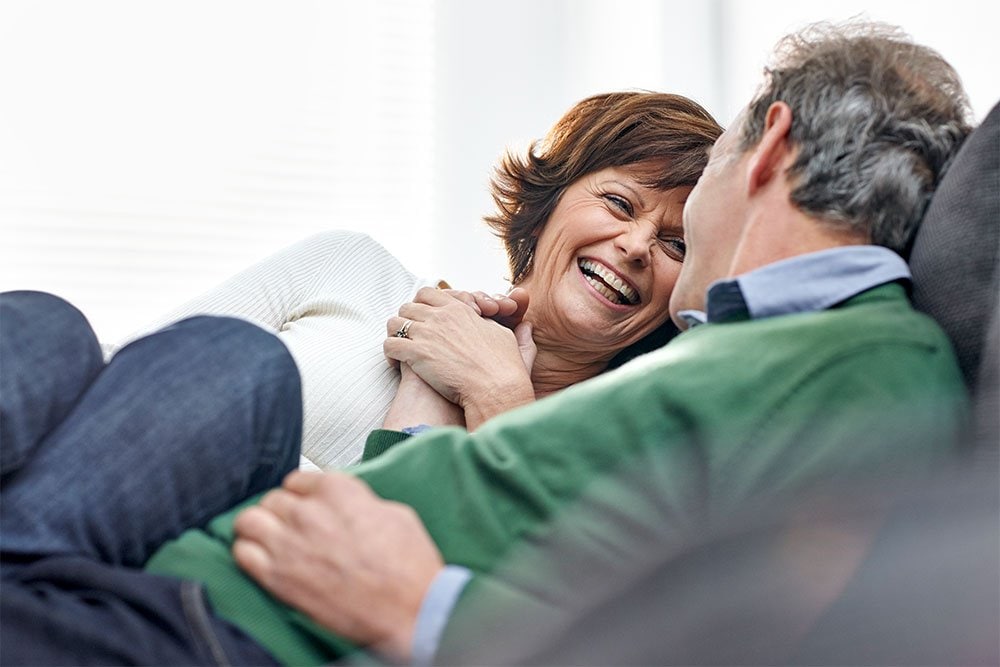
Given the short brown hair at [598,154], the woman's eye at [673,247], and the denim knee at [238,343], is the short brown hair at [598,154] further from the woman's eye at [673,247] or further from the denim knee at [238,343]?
the denim knee at [238,343]

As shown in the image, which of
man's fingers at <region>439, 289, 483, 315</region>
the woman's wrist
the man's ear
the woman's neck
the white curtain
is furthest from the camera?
the white curtain

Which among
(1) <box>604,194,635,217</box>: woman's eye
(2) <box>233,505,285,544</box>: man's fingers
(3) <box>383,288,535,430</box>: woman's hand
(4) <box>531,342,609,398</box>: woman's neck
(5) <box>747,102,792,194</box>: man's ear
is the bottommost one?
(4) <box>531,342,609,398</box>: woman's neck

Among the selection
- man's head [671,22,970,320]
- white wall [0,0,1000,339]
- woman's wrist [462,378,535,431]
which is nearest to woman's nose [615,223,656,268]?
woman's wrist [462,378,535,431]

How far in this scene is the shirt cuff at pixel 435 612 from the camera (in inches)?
31.3

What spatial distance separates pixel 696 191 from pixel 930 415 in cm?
58

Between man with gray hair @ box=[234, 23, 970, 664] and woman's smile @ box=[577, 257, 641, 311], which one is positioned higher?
man with gray hair @ box=[234, 23, 970, 664]

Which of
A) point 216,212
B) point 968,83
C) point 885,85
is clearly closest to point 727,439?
point 885,85

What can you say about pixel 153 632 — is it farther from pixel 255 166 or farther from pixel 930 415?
pixel 255 166

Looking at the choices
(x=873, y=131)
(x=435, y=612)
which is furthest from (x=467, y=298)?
(x=435, y=612)

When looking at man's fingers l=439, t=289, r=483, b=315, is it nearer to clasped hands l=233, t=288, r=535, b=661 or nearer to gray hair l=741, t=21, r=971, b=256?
gray hair l=741, t=21, r=971, b=256

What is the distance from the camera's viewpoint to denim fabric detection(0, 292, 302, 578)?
2.85 ft

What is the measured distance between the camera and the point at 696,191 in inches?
55.0

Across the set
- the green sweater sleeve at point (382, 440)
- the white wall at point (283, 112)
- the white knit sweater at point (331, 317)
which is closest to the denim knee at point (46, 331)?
the green sweater sleeve at point (382, 440)

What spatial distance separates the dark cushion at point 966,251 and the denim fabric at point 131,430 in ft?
2.19
